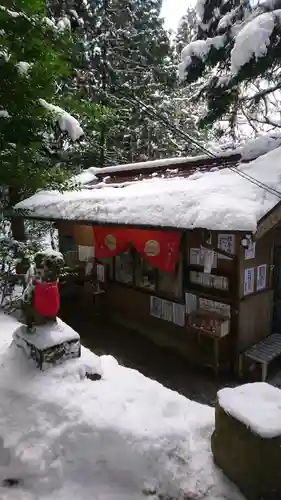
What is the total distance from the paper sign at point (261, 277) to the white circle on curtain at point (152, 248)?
2.15 m

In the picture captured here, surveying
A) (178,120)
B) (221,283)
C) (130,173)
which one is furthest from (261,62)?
(178,120)

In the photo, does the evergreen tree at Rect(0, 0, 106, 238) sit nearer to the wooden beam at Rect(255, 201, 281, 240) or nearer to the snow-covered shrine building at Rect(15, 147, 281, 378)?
the snow-covered shrine building at Rect(15, 147, 281, 378)

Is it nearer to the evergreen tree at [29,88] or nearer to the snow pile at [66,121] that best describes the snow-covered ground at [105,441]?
the evergreen tree at [29,88]

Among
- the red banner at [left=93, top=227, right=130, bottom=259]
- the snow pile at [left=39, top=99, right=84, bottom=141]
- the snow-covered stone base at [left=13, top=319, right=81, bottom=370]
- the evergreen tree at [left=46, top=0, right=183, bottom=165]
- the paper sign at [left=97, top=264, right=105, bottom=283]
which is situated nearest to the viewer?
the snow-covered stone base at [left=13, top=319, right=81, bottom=370]

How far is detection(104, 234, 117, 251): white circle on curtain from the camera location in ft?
29.0

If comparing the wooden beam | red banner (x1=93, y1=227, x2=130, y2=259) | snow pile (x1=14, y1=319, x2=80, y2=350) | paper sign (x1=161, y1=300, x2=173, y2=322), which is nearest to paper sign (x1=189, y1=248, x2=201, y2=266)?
paper sign (x1=161, y1=300, x2=173, y2=322)

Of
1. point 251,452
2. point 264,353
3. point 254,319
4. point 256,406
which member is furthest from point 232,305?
point 251,452

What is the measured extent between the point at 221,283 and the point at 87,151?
44.5ft

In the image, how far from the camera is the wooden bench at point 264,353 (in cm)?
698

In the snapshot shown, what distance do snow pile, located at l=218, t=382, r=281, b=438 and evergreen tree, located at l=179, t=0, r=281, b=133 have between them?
22.7ft

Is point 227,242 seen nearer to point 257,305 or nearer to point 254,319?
point 257,305

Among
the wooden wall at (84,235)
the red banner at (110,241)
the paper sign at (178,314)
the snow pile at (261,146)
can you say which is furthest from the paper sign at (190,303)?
the snow pile at (261,146)

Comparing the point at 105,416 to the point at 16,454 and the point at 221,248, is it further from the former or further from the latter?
the point at 221,248

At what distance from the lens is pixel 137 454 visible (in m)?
3.14
